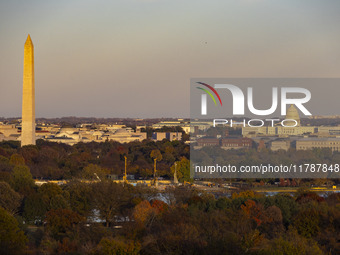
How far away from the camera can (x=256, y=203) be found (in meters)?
26.8

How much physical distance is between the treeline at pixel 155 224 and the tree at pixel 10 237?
0.01m

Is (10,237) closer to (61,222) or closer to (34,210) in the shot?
(61,222)

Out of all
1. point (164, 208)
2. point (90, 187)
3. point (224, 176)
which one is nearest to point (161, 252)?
point (164, 208)

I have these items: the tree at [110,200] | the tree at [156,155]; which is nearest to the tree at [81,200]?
the tree at [110,200]

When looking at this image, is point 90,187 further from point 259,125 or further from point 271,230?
point 259,125

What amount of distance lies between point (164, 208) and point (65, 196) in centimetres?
431

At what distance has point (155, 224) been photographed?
21953mm

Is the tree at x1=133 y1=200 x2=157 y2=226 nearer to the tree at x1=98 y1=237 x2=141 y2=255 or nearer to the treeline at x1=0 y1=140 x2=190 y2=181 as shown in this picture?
the tree at x1=98 y1=237 x2=141 y2=255

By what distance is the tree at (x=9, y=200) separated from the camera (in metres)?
26.5

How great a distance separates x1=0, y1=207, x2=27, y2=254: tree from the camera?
58.4ft

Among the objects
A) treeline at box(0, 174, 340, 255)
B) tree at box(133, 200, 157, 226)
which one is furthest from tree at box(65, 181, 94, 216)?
tree at box(133, 200, 157, 226)

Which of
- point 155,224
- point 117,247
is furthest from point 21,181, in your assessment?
point 117,247

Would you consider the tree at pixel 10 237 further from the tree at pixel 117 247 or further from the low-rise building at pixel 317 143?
the low-rise building at pixel 317 143

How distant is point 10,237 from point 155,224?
4444mm
